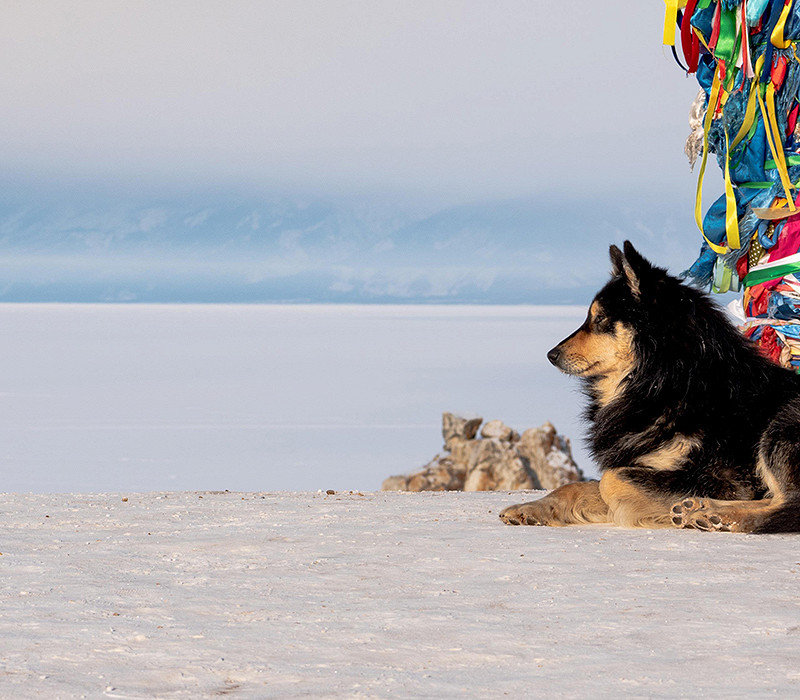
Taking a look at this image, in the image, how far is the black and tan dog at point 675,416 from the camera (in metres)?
5.12

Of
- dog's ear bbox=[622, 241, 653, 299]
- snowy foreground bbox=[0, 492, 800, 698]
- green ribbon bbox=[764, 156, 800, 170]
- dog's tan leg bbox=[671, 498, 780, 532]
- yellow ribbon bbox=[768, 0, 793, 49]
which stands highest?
yellow ribbon bbox=[768, 0, 793, 49]

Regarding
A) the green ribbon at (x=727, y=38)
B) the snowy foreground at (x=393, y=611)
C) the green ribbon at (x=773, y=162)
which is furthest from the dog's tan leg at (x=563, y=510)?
the green ribbon at (x=727, y=38)

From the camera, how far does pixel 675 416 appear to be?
535cm

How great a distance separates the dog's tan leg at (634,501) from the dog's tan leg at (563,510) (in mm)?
153

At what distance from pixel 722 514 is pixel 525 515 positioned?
3.26 feet

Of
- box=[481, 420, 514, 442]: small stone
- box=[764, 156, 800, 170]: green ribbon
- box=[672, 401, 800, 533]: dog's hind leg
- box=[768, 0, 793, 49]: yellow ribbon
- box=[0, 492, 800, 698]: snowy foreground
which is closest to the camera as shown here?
box=[0, 492, 800, 698]: snowy foreground

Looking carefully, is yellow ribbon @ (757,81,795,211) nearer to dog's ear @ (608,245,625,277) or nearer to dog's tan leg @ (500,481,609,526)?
dog's ear @ (608,245,625,277)

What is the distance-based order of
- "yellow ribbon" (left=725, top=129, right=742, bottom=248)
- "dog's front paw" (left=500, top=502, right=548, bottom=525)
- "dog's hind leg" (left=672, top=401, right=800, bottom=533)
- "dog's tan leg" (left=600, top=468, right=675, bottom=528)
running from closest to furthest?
"dog's hind leg" (left=672, top=401, right=800, bottom=533)
"dog's tan leg" (left=600, top=468, right=675, bottom=528)
"dog's front paw" (left=500, top=502, right=548, bottom=525)
"yellow ribbon" (left=725, top=129, right=742, bottom=248)

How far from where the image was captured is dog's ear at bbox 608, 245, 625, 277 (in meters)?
5.30

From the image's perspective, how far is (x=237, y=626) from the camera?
3.23 meters

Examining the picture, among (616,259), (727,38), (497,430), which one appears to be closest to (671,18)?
(727,38)

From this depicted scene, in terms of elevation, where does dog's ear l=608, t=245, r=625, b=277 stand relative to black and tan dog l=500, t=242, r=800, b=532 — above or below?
above

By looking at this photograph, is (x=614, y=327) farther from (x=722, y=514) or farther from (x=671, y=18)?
(x=671, y=18)

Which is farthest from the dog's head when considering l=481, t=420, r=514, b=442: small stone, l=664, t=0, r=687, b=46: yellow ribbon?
l=481, t=420, r=514, b=442: small stone
